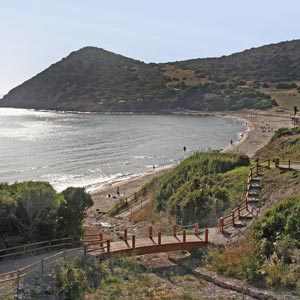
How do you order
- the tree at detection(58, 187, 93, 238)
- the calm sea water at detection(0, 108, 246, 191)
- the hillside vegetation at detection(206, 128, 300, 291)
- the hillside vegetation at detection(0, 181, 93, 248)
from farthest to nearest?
1. the calm sea water at detection(0, 108, 246, 191)
2. the tree at detection(58, 187, 93, 238)
3. the hillside vegetation at detection(0, 181, 93, 248)
4. the hillside vegetation at detection(206, 128, 300, 291)

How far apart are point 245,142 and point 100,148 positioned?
24935 millimetres

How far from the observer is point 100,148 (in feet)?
253

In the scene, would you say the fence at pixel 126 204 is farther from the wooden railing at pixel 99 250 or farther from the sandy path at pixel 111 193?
the wooden railing at pixel 99 250

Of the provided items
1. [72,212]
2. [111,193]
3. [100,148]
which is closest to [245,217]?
[72,212]

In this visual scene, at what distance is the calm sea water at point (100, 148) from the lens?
5597cm

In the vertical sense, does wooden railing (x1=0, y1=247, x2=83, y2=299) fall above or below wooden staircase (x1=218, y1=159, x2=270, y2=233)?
below

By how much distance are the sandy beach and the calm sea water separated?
3240 millimetres

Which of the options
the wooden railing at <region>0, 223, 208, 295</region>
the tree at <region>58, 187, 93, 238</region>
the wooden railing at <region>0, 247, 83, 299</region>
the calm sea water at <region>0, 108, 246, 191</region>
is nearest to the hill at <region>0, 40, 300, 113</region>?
the calm sea water at <region>0, 108, 246, 191</region>

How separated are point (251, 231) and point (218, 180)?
750 centimetres

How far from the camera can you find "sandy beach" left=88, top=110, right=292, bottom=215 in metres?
40.9

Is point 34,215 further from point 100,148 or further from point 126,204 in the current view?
point 100,148

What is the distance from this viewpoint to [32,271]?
14.0 metres

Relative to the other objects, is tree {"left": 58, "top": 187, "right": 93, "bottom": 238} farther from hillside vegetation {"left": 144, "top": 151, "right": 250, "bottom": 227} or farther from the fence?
the fence

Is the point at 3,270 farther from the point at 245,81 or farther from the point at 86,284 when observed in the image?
the point at 245,81
